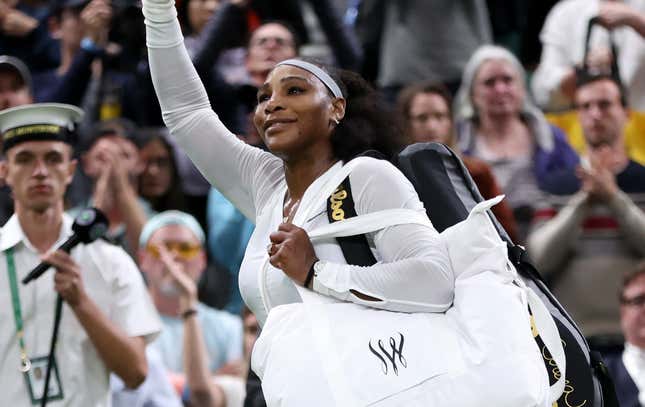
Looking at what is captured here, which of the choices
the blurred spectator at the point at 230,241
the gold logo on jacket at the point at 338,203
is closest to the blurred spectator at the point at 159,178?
the blurred spectator at the point at 230,241

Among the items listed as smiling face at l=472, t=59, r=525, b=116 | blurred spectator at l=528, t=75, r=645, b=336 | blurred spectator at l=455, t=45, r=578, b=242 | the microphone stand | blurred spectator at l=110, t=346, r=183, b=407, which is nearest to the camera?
the microphone stand

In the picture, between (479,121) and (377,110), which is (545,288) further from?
(479,121)

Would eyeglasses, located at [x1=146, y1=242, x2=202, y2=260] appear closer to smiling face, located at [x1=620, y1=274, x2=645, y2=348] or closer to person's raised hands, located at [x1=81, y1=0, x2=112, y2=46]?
person's raised hands, located at [x1=81, y1=0, x2=112, y2=46]

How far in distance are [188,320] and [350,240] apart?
8.95ft

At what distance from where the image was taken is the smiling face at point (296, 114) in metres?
4.11

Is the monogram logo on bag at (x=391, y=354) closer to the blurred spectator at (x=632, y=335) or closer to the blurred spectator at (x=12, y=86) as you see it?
the blurred spectator at (x=632, y=335)

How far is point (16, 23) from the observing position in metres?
9.14

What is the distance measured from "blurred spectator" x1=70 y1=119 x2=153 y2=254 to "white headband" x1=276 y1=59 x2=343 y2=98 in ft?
11.4

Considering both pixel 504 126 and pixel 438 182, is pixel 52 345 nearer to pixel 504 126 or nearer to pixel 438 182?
pixel 438 182

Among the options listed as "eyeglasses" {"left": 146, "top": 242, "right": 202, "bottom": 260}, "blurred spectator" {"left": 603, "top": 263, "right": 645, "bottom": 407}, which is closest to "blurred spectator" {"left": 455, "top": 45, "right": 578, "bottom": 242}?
"blurred spectator" {"left": 603, "top": 263, "right": 645, "bottom": 407}

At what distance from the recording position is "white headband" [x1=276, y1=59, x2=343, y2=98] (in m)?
4.18

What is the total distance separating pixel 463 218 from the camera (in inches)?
163

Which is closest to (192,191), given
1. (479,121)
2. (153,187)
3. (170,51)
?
(153,187)

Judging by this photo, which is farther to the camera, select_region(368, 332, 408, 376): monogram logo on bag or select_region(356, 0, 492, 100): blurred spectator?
select_region(356, 0, 492, 100): blurred spectator
